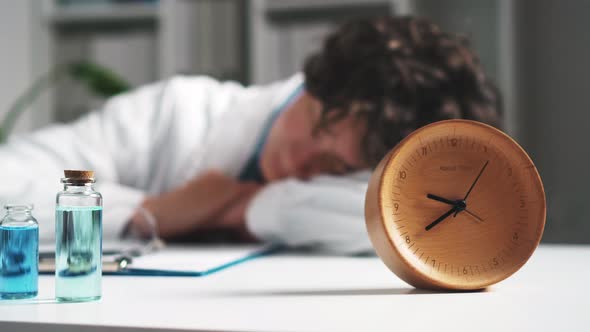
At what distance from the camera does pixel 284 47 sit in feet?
7.57

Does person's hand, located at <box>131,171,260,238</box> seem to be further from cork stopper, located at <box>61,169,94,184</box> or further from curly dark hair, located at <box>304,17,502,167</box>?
cork stopper, located at <box>61,169,94,184</box>

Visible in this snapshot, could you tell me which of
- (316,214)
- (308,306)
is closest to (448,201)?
(308,306)

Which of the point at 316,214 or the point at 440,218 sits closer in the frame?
the point at 440,218

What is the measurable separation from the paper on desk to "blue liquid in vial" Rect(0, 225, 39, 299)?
0.20 metres

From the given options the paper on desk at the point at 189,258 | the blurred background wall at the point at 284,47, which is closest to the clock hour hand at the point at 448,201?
the paper on desk at the point at 189,258

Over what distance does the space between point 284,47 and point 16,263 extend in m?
1.81

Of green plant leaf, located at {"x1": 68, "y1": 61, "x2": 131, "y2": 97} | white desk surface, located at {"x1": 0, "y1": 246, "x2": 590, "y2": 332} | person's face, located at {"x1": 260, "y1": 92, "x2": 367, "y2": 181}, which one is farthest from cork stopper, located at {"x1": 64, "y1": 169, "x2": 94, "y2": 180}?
green plant leaf, located at {"x1": 68, "y1": 61, "x2": 131, "y2": 97}

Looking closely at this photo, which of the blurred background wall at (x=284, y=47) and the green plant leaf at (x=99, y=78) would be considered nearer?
the blurred background wall at (x=284, y=47)

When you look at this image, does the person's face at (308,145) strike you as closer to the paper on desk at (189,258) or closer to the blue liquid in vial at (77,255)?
the paper on desk at (189,258)

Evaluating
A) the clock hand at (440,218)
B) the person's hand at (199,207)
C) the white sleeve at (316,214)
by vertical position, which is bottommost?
the person's hand at (199,207)

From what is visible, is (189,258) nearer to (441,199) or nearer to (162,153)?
(441,199)

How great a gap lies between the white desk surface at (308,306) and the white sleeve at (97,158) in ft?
1.75

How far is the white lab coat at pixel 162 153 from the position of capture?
1.15 metres

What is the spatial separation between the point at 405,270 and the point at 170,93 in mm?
1058
